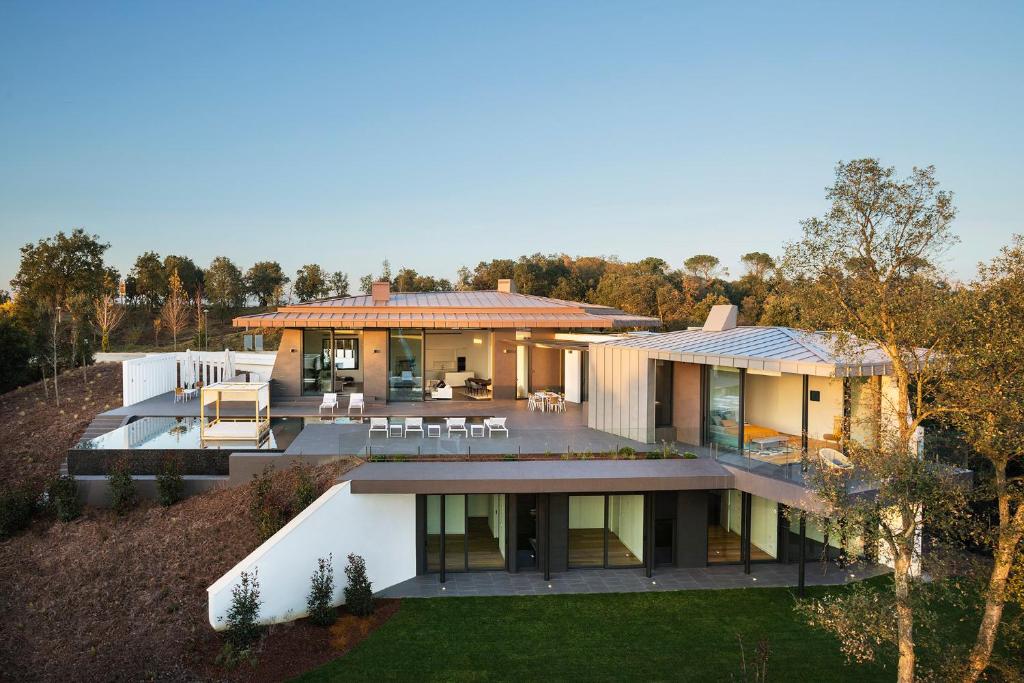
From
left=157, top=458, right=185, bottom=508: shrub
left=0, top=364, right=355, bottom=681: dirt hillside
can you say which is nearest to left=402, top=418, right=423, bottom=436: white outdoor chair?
left=0, top=364, right=355, bottom=681: dirt hillside

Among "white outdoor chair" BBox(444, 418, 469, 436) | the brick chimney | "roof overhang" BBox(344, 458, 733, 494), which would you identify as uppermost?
the brick chimney

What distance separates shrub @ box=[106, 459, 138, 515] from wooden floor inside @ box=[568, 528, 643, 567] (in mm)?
9730

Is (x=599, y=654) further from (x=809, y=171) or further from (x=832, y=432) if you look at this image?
(x=809, y=171)

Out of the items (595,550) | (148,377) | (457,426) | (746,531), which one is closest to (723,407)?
(746,531)

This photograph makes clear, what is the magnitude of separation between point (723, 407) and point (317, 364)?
42.0 feet

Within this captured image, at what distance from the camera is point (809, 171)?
2430 cm

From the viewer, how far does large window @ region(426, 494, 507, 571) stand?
12898 mm

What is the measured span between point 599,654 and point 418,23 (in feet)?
68.7

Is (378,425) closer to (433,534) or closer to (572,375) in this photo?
(433,534)

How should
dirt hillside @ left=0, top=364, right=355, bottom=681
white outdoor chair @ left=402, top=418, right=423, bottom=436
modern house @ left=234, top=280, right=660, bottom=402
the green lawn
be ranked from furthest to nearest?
1. modern house @ left=234, top=280, right=660, bottom=402
2. white outdoor chair @ left=402, top=418, right=423, bottom=436
3. the green lawn
4. dirt hillside @ left=0, top=364, right=355, bottom=681

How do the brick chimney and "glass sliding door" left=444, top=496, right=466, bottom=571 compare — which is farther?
the brick chimney

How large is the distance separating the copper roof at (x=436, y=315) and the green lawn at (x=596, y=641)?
989cm

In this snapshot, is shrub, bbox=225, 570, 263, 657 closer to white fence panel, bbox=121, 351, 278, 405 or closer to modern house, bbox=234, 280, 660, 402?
modern house, bbox=234, 280, 660, 402

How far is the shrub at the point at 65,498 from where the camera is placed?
1331 centimetres
